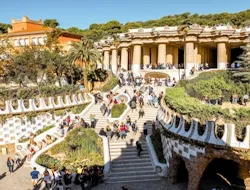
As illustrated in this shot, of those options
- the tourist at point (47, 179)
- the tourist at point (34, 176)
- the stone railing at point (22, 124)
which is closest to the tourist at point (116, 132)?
Answer: the tourist at point (47, 179)

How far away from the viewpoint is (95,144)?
21.8 metres

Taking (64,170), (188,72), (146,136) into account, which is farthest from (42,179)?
(188,72)

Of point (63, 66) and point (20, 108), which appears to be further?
point (63, 66)

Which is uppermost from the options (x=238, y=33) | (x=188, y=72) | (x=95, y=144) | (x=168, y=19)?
(x=168, y=19)

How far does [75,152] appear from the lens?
21.3m

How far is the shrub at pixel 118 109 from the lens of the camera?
26.5 metres

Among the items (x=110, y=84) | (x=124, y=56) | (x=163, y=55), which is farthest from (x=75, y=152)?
(x=124, y=56)

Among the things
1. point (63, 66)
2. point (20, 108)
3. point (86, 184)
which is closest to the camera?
point (86, 184)

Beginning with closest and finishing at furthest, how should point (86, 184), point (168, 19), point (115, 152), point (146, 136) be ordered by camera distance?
point (86, 184)
point (115, 152)
point (146, 136)
point (168, 19)

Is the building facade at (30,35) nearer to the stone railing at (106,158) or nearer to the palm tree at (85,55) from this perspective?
the palm tree at (85,55)

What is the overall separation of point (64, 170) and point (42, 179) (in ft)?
5.54

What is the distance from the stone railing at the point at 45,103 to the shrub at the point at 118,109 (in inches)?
208

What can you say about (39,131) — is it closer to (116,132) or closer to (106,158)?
(116,132)

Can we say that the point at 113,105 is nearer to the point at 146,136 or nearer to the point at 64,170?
the point at 146,136
